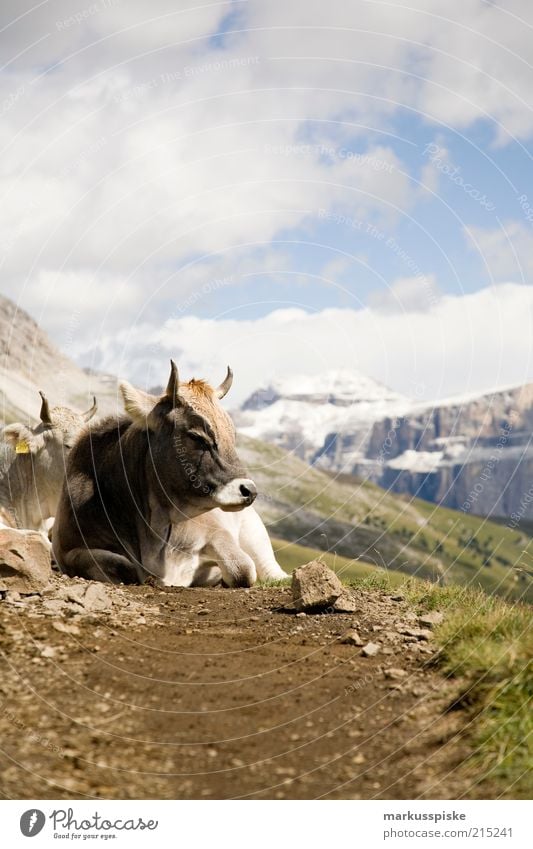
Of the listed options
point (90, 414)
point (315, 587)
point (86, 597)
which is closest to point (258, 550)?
point (315, 587)

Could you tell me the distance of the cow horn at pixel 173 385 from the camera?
53.4 ft

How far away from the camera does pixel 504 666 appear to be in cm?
929

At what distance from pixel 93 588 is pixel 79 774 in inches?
222

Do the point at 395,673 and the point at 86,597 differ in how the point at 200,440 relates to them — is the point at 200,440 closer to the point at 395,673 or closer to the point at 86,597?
the point at 86,597

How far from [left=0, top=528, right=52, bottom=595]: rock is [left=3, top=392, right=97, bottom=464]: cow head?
7386 mm

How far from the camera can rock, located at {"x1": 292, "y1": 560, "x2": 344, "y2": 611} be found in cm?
1370

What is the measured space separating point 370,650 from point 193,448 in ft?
20.0

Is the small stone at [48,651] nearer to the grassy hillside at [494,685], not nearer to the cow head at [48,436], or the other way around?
the grassy hillside at [494,685]

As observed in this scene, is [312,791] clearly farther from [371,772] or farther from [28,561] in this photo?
[28,561]

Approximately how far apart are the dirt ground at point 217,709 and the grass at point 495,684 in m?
0.21

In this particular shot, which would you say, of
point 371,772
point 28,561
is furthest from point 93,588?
point 371,772

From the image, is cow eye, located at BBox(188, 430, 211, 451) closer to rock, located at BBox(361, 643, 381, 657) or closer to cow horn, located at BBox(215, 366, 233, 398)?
cow horn, located at BBox(215, 366, 233, 398)

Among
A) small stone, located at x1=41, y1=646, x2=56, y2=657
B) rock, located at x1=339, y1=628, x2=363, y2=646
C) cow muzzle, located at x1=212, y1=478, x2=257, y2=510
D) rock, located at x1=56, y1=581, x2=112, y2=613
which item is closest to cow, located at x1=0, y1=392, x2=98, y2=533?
cow muzzle, located at x1=212, y1=478, x2=257, y2=510

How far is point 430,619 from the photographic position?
40.4ft
